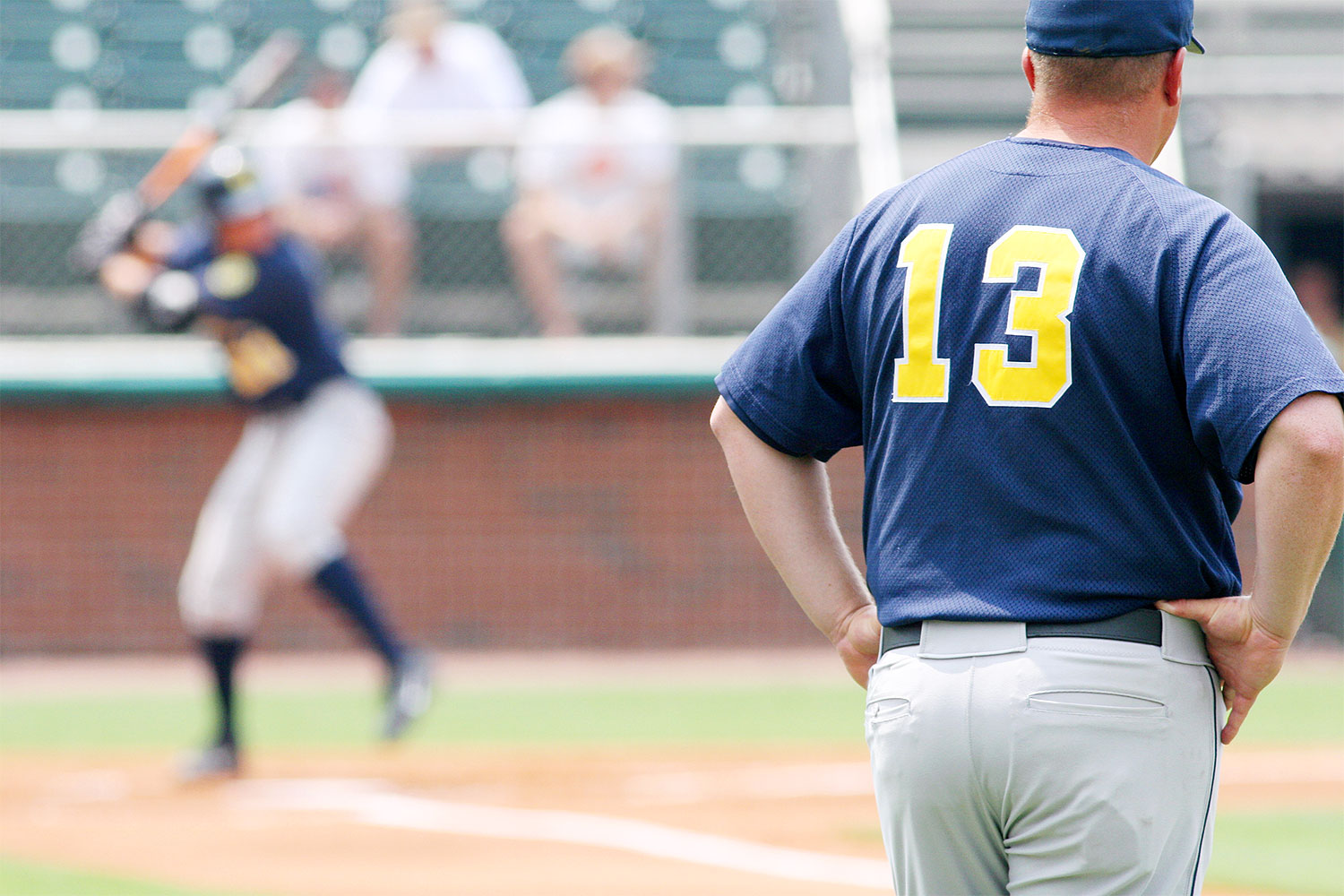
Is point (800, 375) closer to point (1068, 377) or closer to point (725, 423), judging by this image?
point (725, 423)

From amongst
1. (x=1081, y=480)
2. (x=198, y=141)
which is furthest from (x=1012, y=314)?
(x=198, y=141)

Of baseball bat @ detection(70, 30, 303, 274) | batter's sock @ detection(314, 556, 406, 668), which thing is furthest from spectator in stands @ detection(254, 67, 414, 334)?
batter's sock @ detection(314, 556, 406, 668)

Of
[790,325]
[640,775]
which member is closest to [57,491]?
[640,775]

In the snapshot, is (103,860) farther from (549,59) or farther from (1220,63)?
(1220,63)

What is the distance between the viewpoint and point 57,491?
34.3 feet

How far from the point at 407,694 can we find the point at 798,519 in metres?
5.20

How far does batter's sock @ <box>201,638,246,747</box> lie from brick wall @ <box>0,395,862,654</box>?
10.7ft

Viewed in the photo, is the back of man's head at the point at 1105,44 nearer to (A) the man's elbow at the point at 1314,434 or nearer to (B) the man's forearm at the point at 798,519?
(A) the man's elbow at the point at 1314,434

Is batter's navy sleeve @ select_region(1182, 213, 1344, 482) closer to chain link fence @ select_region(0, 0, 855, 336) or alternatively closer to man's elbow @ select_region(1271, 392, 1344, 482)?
man's elbow @ select_region(1271, 392, 1344, 482)

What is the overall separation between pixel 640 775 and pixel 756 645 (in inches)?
153

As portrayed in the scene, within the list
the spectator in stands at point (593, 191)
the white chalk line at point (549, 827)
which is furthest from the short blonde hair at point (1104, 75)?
the spectator in stands at point (593, 191)

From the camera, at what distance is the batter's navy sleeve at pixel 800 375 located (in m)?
2.30

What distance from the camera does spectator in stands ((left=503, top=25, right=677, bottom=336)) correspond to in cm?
1034

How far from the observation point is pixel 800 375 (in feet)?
7.57
